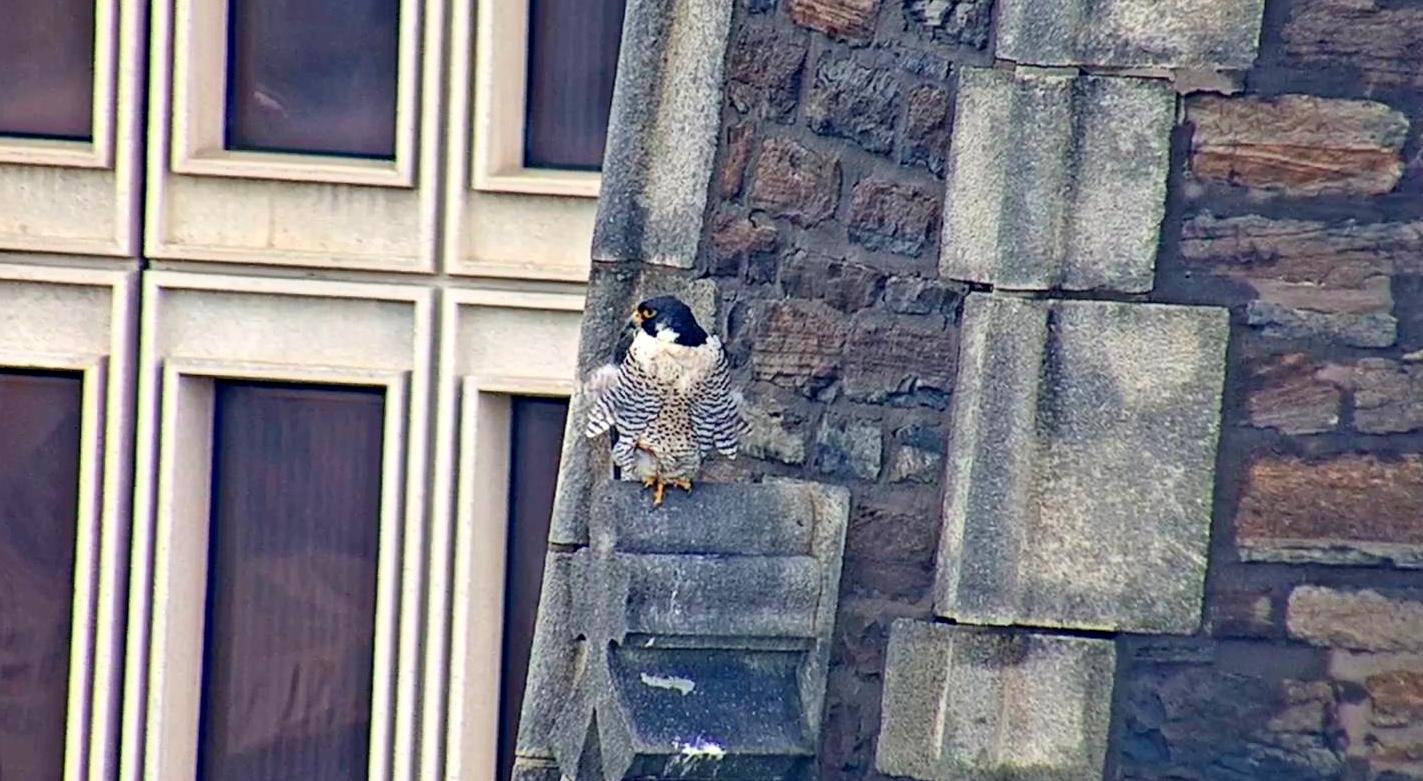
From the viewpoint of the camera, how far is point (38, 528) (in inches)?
231

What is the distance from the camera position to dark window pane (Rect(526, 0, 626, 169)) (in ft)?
18.5

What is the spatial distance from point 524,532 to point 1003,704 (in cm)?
238

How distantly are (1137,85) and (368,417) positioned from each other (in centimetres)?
288

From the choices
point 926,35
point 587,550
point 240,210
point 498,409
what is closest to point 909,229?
point 926,35

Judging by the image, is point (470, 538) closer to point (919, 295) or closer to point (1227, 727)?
point (919, 295)

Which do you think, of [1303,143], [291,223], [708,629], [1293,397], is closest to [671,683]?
[708,629]

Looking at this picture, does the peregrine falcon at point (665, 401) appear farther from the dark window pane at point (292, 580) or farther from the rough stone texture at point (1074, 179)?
the dark window pane at point (292, 580)

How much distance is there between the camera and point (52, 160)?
572 cm

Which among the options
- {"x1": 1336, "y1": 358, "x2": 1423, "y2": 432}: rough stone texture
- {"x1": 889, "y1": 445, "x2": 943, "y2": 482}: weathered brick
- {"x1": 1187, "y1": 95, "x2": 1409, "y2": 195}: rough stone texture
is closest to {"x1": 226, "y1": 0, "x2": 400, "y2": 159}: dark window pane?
{"x1": 889, "y1": 445, "x2": 943, "y2": 482}: weathered brick

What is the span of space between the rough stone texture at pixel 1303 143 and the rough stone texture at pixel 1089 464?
0.84 ft

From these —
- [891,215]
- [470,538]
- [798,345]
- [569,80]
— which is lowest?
[470,538]

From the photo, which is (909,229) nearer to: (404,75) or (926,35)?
(926,35)

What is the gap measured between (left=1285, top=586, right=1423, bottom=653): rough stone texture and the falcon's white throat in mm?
1133

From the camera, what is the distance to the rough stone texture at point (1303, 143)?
3500 millimetres
